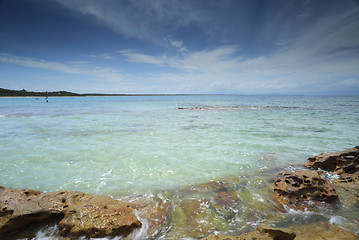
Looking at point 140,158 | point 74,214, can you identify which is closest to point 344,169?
point 140,158

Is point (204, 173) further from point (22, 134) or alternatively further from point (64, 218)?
point (22, 134)

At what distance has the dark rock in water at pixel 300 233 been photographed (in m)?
2.85

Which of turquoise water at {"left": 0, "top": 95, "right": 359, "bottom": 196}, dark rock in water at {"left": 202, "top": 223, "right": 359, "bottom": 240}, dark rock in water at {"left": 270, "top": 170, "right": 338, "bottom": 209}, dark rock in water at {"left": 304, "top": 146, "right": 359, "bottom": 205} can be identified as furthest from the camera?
turquoise water at {"left": 0, "top": 95, "right": 359, "bottom": 196}

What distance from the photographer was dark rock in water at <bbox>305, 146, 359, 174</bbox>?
5688 mm

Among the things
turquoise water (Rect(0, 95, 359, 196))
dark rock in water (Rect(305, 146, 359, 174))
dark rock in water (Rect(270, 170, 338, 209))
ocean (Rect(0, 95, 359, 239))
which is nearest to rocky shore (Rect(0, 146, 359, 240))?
dark rock in water (Rect(270, 170, 338, 209))

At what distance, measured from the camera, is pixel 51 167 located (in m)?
6.41

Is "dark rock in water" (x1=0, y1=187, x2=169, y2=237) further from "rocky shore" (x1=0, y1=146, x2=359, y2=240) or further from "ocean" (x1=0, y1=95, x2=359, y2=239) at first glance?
"ocean" (x1=0, y1=95, x2=359, y2=239)

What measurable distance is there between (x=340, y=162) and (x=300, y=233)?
4312 mm

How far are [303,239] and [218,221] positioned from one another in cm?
149

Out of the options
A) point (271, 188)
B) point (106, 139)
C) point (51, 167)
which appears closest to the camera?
point (271, 188)

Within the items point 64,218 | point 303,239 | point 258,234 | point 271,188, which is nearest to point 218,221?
point 258,234

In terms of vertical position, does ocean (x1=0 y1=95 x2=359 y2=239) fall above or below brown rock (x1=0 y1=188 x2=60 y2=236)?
below

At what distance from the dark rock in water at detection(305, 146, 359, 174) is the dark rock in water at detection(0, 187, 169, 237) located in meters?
5.92

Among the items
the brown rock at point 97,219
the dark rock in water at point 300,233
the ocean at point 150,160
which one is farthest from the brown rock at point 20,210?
the dark rock in water at point 300,233
